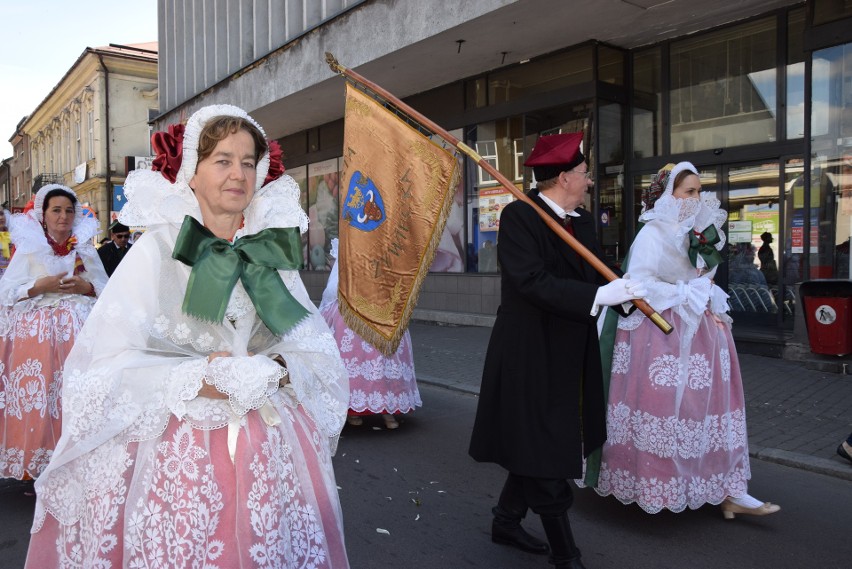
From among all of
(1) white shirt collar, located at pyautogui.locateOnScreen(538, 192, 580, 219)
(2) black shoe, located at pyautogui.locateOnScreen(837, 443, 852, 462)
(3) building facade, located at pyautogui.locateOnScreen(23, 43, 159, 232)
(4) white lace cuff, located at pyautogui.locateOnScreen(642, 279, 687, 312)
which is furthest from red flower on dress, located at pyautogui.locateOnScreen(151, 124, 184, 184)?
(3) building facade, located at pyautogui.locateOnScreen(23, 43, 159, 232)

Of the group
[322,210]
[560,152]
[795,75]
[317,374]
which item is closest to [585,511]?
[560,152]

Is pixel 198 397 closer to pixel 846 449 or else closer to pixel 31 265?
pixel 31 265

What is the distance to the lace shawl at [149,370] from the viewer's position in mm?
1813

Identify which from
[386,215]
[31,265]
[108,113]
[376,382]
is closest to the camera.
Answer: [386,215]

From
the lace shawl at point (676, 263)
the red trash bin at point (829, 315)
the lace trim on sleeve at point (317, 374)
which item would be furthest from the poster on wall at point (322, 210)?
the lace trim on sleeve at point (317, 374)

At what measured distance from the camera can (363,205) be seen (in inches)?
149

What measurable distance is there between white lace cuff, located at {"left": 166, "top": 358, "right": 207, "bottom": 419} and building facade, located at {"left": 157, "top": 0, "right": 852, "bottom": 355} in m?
8.49

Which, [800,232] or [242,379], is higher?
[800,232]

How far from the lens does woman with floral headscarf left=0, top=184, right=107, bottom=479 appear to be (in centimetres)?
443

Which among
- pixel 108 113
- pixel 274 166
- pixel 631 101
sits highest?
pixel 108 113

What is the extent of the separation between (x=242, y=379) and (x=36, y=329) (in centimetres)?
345

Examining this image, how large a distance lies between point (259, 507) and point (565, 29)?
9959mm

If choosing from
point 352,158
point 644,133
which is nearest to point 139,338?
point 352,158

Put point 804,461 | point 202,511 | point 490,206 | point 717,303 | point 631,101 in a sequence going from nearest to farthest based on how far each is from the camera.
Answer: point 202,511 → point 717,303 → point 804,461 → point 631,101 → point 490,206
